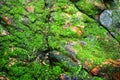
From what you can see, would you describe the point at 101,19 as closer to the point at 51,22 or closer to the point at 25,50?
the point at 51,22

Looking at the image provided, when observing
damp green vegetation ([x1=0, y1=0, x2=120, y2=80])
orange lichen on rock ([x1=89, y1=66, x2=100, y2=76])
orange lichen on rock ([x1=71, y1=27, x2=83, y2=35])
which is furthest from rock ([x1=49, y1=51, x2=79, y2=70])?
orange lichen on rock ([x1=71, y1=27, x2=83, y2=35])

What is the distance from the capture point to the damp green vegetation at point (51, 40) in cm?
865

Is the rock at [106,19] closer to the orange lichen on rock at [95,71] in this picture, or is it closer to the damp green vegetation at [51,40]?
the damp green vegetation at [51,40]

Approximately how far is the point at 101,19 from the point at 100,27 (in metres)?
0.46

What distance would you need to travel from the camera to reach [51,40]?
31.9 ft

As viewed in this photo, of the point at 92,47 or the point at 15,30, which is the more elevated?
the point at 15,30

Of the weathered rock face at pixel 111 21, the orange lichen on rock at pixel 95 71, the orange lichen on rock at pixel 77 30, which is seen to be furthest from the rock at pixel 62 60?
the weathered rock face at pixel 111 21

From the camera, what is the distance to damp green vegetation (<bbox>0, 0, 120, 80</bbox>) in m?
8.65

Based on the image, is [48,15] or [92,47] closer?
[92,47]

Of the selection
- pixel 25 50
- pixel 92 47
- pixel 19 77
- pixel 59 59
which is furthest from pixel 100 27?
pixel 19 77

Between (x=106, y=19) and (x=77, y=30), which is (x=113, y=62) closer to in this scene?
(x=77, y=30)

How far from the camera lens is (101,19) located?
11.2m

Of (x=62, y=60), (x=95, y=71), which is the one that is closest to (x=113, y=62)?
(x=95, y=71)

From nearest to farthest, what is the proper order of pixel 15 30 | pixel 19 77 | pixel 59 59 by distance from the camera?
pixel 19 77, pixel 59 59, pixel 15 30
